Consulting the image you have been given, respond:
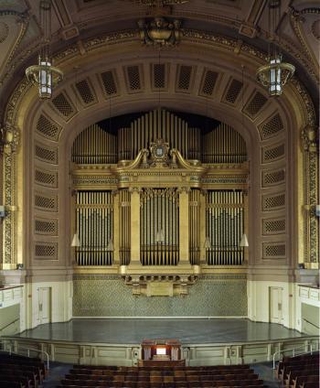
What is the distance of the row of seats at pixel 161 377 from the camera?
377 inches

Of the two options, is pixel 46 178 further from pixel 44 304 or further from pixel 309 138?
pixel 309 138

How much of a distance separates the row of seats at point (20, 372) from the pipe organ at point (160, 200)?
19.7ft

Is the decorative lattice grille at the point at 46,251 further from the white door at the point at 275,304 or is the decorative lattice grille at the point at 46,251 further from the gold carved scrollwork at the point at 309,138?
the gold carved scrollwork at the point at 309,138

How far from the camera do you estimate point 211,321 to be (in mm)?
16781

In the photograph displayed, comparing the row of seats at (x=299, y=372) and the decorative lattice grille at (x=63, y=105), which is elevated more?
the decorative lattice grille at (x=63, y=105)

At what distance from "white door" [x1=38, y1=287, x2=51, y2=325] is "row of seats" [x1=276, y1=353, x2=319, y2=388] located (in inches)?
289

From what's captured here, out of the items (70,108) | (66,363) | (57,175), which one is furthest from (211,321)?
(70,108)

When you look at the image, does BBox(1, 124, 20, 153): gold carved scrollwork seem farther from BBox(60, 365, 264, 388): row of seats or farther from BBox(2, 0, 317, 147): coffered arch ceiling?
BBox(60, 365, 264, 388): row of seats

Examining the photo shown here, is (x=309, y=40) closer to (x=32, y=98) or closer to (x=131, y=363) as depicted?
(x=32, y=98)

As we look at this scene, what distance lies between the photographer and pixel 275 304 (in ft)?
53.3

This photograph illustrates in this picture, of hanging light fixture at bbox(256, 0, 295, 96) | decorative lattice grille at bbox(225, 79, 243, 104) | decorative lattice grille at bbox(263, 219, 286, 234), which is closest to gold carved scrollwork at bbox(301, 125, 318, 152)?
decorative lattice grille at bbox(263, 219, 286, 234)

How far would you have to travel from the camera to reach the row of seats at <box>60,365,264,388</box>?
31.4ft

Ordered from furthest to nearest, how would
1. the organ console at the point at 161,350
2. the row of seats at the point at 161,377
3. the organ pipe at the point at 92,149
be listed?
the organ pipe at the point at 92,149 < the organ console at the point at 161,350 < the row of seats at the point at 161,377

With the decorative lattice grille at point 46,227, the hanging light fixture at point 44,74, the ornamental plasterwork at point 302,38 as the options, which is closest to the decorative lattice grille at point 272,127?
the ornamental plasterwork at point 302,38
